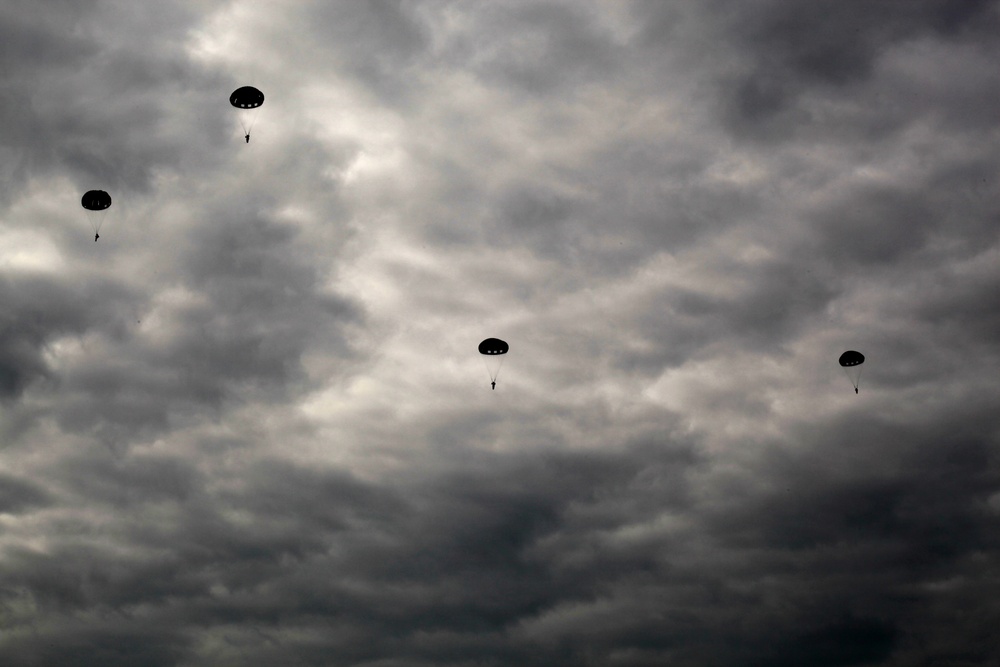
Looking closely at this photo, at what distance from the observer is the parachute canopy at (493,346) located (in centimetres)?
10025

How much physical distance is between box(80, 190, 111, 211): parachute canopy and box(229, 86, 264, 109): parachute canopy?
15.7 metres

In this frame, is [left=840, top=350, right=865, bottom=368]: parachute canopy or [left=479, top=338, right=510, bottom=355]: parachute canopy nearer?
[left=479, top=338, right=510, bottom=355]: parachute canopy

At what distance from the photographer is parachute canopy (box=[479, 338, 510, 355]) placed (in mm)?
100250

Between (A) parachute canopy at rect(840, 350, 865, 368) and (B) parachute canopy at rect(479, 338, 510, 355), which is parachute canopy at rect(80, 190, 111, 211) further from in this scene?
(A) parachute canopy at rect(840, 350, 865, 368)

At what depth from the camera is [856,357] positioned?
10456 cm

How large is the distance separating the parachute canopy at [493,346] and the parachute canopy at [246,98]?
32.0 m

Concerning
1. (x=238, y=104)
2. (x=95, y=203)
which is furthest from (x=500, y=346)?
(x=95, y=203)

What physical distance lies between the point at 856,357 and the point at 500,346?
37884mm

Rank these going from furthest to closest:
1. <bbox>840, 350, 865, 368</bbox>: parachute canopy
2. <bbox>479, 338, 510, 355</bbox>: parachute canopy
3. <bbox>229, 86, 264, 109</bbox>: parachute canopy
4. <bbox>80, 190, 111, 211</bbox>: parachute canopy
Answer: <bbox>840, 350, 865, 368</bbox>: parachute canopy
<bbox>479, 338, 510, 355</bbox>: parachute canopy
<bbox>80, 190, 111, 211</bbox>: parachute canopy
<bbox>229, 86, 264, 109</bbox>: parachute canopy

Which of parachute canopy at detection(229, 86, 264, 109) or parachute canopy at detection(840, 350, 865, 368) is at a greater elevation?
parachute canopy at detection(229, 86, 264, 109)

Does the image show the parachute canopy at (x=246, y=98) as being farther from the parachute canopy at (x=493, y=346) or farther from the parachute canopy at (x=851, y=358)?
the parachute canopy at (x=851, y=358)

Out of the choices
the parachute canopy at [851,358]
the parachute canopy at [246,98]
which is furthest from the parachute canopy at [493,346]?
the parachute canopy at [851,358]

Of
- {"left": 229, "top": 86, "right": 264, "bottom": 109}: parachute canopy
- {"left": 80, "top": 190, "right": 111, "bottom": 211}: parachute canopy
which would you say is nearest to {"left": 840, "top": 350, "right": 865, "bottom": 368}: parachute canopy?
{"left": 229, "top": 86, "right": 264, "bottom": 109}: parachute canopy

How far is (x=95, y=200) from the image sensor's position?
89.9m
